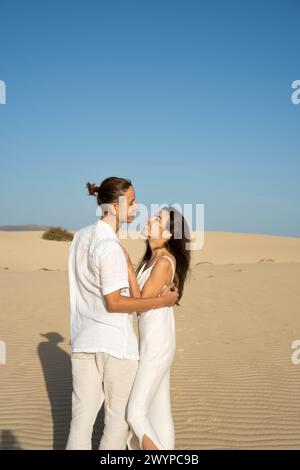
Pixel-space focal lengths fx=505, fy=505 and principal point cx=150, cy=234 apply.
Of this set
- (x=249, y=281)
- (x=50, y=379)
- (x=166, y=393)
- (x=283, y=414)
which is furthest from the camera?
(x=249, y=281)

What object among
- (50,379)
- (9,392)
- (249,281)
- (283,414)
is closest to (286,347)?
(283,414)

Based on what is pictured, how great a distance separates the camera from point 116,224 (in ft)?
11.5

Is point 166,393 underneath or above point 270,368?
above

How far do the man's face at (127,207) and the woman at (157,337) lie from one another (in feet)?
0.98

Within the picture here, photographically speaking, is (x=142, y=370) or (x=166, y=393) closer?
(x=142, y=370)

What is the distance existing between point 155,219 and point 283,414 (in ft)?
10.5

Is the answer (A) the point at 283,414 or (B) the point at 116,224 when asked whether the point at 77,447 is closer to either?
(B) the point at 116,224

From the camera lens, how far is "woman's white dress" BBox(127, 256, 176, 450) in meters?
3.56

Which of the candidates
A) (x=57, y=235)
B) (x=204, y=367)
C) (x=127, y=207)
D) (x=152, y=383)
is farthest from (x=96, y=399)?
(x=57, y=235)

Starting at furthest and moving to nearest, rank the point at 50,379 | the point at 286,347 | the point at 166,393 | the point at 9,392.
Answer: the point at 286,347 < the point at 50,379 < the point at 9,392 < the point at 166,393

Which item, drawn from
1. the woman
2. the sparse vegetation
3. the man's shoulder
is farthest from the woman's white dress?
the sparse vegetation

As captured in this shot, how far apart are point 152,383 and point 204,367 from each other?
436 centimetres

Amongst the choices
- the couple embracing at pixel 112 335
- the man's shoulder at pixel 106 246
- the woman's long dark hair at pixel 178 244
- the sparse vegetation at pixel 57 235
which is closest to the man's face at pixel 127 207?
the couple embracing at pixel 112 335
